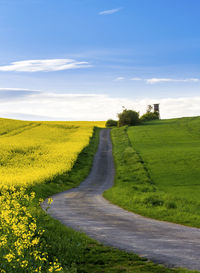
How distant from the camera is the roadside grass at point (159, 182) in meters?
19.5

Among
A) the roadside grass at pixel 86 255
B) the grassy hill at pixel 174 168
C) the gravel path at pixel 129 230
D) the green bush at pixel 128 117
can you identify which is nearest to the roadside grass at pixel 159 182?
the grassy hill at pixel 174 168

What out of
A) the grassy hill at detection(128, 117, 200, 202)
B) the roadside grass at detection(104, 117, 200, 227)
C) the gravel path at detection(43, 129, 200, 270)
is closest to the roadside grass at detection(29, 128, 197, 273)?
the gravel path at detection(43, 129, 200, 270)

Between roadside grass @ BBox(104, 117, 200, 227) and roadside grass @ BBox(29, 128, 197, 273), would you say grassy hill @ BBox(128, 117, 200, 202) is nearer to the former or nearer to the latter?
roadside grass @ BBox(104, 117, 200, 227)

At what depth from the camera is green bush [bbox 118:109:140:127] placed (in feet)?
342

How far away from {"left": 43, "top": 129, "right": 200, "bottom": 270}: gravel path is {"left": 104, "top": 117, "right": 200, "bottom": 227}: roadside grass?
123 centimetres

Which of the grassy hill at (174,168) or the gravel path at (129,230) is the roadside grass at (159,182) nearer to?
the grassy hill at (174,168)

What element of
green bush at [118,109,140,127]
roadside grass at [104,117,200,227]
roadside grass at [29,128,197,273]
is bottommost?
roadside grass at [104,117,200,227]

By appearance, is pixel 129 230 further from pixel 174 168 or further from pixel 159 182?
pixel 174 168

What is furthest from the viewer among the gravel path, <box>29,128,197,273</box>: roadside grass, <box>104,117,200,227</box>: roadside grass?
<box>104,117,200,227</box>: roadside grass

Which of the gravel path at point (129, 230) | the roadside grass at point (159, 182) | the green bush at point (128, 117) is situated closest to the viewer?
the gravel path at point (129, 230)

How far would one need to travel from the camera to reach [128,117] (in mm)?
104250

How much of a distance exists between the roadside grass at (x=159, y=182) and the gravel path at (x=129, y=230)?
1228 mm

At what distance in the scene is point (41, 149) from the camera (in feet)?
172

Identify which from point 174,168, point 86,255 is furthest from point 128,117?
point 86,255
